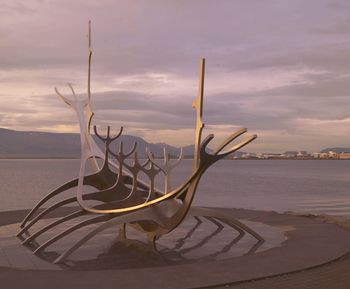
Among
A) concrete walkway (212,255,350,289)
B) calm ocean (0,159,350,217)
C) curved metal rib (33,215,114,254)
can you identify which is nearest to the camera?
concrete walkway (212,255,350,289)

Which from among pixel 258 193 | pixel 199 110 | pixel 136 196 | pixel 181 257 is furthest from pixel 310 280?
pixel 258 193

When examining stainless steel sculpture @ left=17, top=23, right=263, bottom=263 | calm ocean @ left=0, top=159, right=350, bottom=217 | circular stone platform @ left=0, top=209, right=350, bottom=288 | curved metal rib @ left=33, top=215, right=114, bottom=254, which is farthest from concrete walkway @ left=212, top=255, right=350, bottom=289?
calm ocean @ left=0, top=159, right=350, bottom=217

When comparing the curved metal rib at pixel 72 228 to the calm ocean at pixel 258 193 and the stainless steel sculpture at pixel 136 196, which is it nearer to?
the stainless steel sculpture at pixel 136 196

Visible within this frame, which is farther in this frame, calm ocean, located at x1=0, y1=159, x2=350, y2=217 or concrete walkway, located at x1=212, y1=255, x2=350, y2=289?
calm ocean, located at x1=0, y1=159, x2=350, y2=217

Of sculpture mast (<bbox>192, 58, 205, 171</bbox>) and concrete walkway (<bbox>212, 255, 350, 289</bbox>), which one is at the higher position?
sculpture mast (<bbox>192, 58, 205, 171</bbox>)

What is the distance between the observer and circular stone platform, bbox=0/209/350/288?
30.1 ft

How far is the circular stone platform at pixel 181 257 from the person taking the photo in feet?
30.1

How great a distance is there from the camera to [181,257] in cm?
1195

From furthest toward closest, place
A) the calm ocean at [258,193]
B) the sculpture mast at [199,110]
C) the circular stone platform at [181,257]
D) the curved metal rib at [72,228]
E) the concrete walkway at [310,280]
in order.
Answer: the calm ocean at [258,193]
the curved metal rib at [72,228]
the sculpture mast at [199,110]
the circular stone platform at [181,257]
the concrete walkway at [310,280]

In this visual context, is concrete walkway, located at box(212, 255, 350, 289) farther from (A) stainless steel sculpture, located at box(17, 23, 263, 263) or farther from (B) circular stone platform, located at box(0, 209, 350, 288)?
(A) stainless steel sculpture, located at box(17, 23, 263, 263)

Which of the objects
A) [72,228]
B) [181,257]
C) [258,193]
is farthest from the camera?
[258,193]

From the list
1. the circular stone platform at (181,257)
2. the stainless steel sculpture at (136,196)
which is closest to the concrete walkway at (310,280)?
the circular stone platform at (181,257)

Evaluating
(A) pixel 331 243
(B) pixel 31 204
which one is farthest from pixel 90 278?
(B) pixel 31 204

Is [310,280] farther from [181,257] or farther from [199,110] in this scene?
[199,110]
